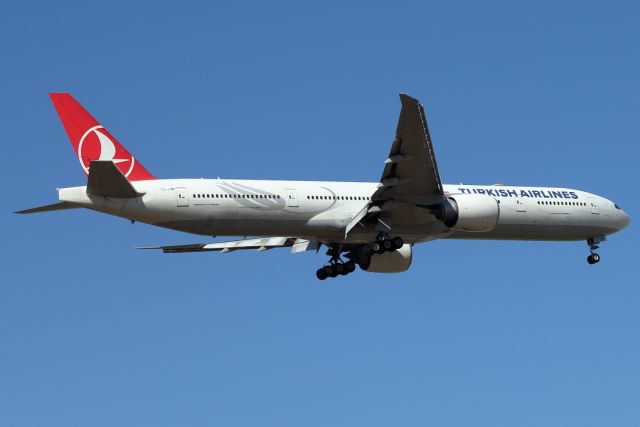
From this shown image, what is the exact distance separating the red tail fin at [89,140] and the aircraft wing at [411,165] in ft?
25.2

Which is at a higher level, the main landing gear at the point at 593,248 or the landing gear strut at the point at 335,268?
the main landing gear at the point at 593,248

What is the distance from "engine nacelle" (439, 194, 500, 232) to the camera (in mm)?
36188

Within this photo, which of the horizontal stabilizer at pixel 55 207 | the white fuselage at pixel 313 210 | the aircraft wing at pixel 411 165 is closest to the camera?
the aircraft wing at pixel 411 165

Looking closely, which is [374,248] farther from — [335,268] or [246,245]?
[246,245]

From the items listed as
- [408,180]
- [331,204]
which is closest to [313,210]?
[331,204]

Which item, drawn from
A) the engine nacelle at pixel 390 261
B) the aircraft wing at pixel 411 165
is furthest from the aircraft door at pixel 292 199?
the engine nacelle at pixel 390 261

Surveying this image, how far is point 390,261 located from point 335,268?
6.71ft

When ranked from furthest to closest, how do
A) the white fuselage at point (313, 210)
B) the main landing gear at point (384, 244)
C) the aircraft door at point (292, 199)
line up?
the main landing gear at point (384, 244), the aircraft door at point (292, 199), the white fuselage at point (313, 210)

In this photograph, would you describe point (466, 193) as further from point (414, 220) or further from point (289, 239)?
point (289, 239)

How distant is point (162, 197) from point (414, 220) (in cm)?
848

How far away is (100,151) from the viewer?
35.6m

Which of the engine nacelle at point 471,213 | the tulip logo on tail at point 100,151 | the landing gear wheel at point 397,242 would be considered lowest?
the tulip logo on tail at point 100,151

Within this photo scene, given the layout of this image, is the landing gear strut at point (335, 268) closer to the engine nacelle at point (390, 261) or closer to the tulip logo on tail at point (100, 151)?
the engine nacelle at point (390, 261)

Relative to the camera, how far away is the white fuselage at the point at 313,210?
114 ft
